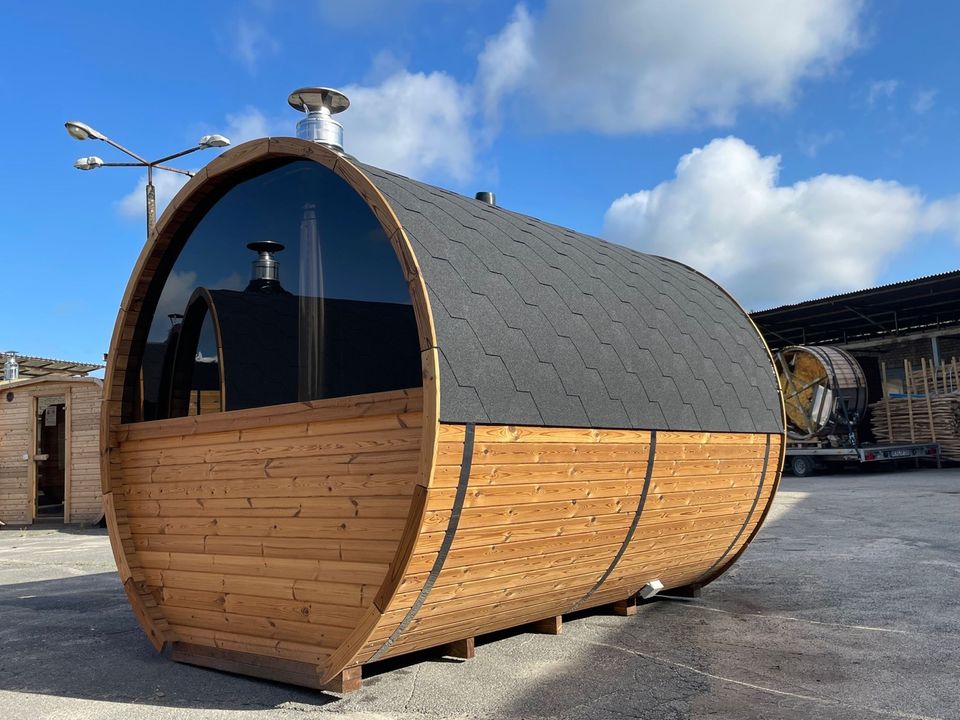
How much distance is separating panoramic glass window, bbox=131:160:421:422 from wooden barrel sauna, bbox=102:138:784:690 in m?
0.02

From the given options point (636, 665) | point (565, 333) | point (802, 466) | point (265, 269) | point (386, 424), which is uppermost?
point (265, 269)

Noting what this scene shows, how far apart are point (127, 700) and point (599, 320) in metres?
3.76

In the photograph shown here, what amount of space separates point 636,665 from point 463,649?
1.11 meters

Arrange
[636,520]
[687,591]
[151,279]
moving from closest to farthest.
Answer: [636,520] < [151,279] < [687,591]

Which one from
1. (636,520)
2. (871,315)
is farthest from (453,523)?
(871,315)

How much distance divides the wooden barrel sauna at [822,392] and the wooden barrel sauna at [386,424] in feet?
55.4

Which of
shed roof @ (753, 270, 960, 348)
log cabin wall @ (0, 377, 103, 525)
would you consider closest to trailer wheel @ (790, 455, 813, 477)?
shed roof @ (753, 270, 960, 348)

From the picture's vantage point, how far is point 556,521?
5.22 m

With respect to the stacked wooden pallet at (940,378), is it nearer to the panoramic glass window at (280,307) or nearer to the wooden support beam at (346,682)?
the panoramic glass window at (280,307)

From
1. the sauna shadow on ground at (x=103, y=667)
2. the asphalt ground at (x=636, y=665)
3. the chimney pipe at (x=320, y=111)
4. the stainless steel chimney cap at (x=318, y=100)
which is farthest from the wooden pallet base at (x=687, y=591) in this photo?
the stainless steel chimney cap at (x=318, y=100)

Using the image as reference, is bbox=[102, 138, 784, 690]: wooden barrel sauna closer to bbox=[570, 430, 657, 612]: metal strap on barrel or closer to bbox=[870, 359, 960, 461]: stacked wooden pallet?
bbox=[570, 430, 657, 612]: metal strap on barrel

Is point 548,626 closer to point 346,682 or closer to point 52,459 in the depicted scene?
point 346,682

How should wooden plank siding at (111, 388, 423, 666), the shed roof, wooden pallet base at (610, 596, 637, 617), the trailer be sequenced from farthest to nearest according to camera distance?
the shed roof → the trailer → wooden pallet base at (610, 596, 637, 617) → wooden plank siding at (111, 388, 423, 666)

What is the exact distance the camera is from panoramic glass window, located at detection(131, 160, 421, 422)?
5.09 metres
